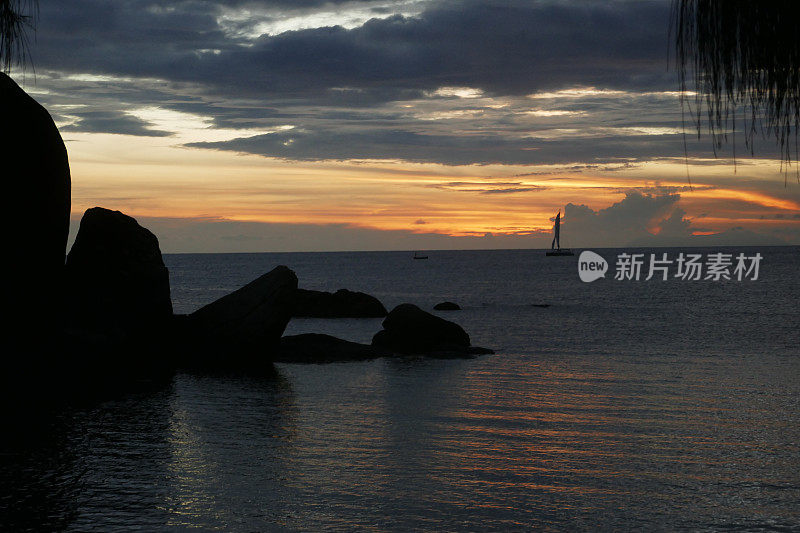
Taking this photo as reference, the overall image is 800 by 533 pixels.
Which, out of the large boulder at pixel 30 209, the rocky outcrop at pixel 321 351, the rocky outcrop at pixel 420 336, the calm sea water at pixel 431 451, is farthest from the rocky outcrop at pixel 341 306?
the large boulder at pixel 30 209

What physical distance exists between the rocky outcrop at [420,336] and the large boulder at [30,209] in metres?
16.4

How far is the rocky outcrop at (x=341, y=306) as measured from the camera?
60688 mm

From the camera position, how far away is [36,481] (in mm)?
13773

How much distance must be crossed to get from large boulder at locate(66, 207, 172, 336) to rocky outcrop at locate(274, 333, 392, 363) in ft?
20.0

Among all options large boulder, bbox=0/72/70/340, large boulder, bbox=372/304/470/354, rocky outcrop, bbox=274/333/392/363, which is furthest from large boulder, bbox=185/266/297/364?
large boulder, bbox=0/72/70/340

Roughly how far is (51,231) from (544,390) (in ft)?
54.5

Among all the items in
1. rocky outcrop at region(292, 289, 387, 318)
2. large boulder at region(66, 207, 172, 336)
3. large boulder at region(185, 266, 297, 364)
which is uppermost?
large boulder at region(66, 207, 172, 336)

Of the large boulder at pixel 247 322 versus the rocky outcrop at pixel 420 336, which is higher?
the large boulder at pixel 247 322

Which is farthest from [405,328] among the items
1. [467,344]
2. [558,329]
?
[558,329]

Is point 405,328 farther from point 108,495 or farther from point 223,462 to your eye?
point 108,495

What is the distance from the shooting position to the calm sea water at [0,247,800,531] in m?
12.1

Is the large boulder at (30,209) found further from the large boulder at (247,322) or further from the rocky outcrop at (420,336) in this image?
the rocky outcrop at (420,336)

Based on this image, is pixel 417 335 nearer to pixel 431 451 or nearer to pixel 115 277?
pixel 115 277

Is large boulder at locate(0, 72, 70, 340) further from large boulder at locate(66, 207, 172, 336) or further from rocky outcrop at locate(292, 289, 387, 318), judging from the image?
rocky outcrop at locate(292, 289, 387, 318)
